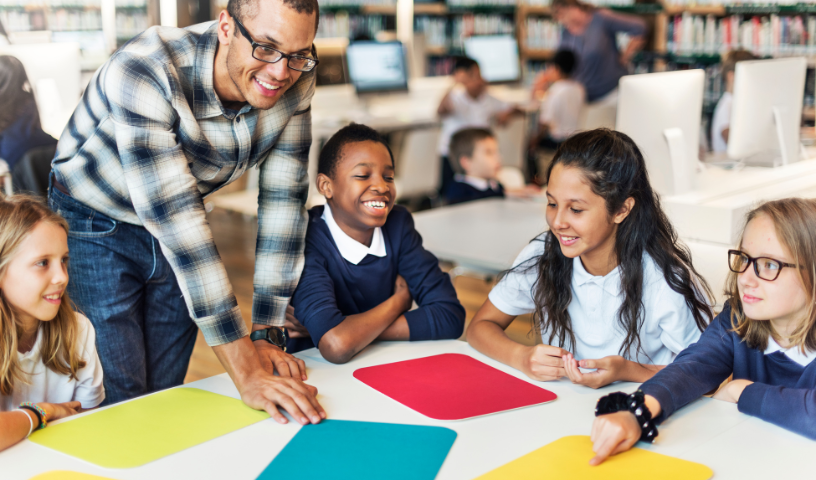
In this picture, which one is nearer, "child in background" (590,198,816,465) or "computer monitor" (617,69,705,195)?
"child in background" (590,198,816,465)

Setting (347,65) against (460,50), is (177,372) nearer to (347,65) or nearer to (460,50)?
(347,65)

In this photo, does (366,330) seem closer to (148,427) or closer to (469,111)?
(148,427)

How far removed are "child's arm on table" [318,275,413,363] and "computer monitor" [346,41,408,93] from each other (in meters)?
4.28

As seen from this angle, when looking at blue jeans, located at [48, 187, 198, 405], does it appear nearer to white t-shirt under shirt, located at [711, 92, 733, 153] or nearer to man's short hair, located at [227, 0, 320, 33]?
man's short hair, located at [227, 0, 320, 33]

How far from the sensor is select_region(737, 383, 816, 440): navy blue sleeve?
3.76 feet

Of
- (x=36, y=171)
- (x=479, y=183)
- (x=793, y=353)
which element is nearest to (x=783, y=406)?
(x=793, y=353)

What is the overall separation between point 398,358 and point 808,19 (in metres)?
5.24

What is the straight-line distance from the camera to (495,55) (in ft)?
22.5

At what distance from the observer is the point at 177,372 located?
1.77m

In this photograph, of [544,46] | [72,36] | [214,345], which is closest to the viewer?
[214,345]

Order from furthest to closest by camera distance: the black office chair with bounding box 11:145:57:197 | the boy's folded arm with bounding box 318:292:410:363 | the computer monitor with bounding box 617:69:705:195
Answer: the computer monitor with bounding box 617:69:705:195 < the black office chair with bounding box 11:145:57:197 < the boy's folded arm with bounding box 318:292:410:363

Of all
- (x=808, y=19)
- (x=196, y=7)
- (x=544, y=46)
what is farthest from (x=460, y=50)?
(x=196, y=7)

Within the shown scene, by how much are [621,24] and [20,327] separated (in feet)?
18.3

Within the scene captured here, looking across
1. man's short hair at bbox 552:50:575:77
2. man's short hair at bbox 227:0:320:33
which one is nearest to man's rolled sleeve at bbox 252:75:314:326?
man's short hair at bbox 227:0:320:33
